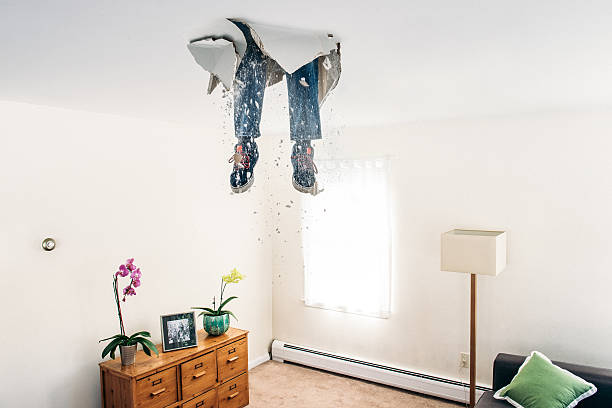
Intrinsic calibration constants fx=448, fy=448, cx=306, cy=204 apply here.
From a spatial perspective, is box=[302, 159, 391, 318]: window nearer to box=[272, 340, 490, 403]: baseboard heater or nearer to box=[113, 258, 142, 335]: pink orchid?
box=[272, 340, 490, 403]: baseboard heater

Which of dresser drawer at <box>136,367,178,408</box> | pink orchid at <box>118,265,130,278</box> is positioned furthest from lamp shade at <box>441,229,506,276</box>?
pink orchid at <box>118,265,130,278</box>

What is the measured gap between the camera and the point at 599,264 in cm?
327

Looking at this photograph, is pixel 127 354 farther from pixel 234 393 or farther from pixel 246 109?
pixel 246 109

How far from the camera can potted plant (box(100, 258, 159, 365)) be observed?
10.1ft

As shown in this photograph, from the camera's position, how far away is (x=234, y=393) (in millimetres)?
3688

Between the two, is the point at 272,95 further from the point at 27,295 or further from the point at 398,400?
the point at 398,400

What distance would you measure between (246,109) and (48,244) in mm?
1967

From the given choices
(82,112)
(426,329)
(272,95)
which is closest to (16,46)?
(272,95)

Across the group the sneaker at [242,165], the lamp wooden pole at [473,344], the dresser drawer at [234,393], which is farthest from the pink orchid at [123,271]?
the lamp wooden pole at [473,344]

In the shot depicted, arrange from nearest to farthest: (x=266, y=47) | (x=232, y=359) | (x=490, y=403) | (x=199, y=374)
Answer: (x=266, y=47) < (x=490, y=403) < (x=199, y=374) < (x=232, y=359)

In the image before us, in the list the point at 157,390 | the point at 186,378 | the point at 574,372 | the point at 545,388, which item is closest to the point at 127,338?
the point at 157,390

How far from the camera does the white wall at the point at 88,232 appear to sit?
9.24 ft

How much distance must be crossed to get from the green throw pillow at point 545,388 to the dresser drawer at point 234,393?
1973 mm

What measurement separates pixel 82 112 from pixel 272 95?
153 cm
